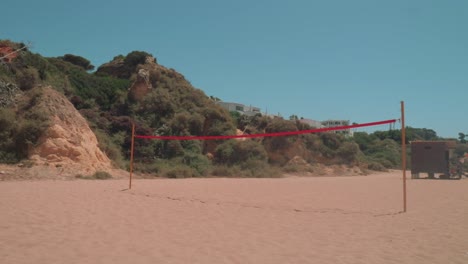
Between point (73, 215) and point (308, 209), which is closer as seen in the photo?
point (73, 215)

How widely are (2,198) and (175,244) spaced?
5274mm

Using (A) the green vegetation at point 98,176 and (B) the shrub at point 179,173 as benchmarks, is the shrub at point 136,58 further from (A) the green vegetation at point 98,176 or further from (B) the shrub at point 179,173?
(A) the green vegetation at point 98,176

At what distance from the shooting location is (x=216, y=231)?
214 inches

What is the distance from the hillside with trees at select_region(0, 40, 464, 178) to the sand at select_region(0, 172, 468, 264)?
9.25 metres

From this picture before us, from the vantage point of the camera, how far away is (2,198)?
25.2ft

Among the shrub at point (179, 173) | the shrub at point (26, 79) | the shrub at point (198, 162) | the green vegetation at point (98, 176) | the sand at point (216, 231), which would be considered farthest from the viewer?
the shrub at point (198, 162)

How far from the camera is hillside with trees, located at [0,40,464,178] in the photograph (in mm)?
16906

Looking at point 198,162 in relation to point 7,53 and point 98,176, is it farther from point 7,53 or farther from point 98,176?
point 7,53

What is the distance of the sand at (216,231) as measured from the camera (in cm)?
402

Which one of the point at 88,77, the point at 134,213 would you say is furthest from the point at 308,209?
the point at 88,77

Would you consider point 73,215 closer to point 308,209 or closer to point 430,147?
point 308,209

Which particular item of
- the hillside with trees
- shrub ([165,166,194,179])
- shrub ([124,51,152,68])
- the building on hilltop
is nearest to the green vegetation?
the hillside with trees

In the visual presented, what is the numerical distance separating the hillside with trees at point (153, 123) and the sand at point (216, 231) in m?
9.25

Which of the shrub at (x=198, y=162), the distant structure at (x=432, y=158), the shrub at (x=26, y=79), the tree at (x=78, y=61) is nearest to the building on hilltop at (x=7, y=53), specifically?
Answer: the shrub at (x=26, y=79)
